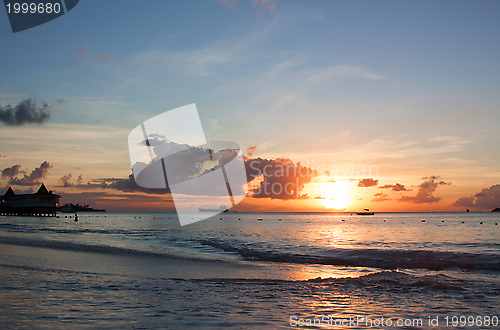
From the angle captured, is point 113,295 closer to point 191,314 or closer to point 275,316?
point 191,314

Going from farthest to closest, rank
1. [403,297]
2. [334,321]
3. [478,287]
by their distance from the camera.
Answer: [478,287] < [403,297] < [334,321]

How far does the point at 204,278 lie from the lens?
1883 cm

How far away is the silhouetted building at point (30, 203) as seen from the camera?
5856 inches

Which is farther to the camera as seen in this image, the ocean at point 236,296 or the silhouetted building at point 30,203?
the silhouetted building at point 30,203

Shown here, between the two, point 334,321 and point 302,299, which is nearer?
point 334,321

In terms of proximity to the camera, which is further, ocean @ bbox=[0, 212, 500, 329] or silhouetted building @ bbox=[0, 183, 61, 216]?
silhouetted building @ bbox=[0, 183, 61, 216]

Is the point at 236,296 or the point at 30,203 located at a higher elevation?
the point at 236,296

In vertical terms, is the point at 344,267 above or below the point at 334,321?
below

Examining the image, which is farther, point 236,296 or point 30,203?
point 30,203

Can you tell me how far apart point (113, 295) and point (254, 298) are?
17.2 ft

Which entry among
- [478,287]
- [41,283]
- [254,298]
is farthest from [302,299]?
[41,283]

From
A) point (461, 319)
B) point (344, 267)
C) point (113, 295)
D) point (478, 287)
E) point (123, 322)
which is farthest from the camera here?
point (344, 267)

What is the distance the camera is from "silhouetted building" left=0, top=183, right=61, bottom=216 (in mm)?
148750

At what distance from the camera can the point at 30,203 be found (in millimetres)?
150000
